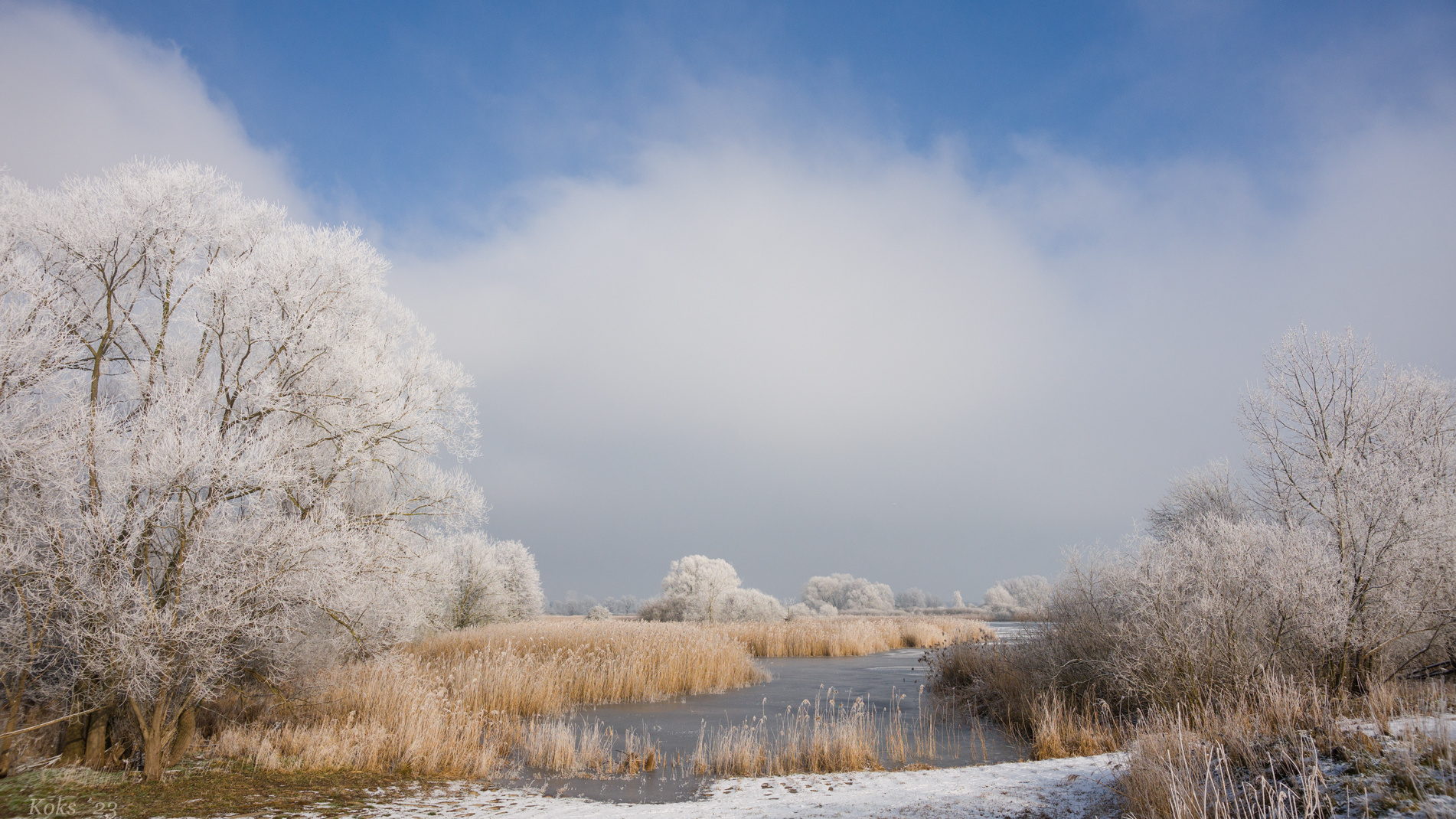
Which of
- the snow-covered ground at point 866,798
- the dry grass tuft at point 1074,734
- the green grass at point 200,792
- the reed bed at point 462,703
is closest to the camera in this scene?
the snow-covered ground at point 866,798

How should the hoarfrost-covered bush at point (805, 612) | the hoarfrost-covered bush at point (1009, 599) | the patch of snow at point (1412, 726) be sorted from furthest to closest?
the hoarfrost-covered bush at point (1009, 599) → the hoarfrost-covered bush at point (805, 612) → the patch of snow at point (1412, 726)

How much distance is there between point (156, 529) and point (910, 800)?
8.48 m

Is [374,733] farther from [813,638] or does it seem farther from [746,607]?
[746,607]

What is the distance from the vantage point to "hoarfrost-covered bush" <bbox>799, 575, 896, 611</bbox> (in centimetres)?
8975

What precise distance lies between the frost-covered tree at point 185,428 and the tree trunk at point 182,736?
19 cm

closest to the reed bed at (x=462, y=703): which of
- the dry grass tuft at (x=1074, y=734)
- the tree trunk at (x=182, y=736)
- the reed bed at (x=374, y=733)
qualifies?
the reed bed at (x=374, y=733)

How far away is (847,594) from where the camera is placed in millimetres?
94688

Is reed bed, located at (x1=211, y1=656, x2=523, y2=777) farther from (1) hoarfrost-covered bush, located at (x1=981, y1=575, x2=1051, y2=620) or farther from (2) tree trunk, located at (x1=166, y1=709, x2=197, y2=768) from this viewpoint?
(1) hoarfrost-covered bush, located at (x1=981, y1=575, x2=1051, y2=620)

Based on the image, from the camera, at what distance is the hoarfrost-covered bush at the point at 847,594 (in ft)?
294

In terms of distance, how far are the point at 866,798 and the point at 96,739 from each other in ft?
28.2

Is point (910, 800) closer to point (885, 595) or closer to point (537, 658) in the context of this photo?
point (537, 658)

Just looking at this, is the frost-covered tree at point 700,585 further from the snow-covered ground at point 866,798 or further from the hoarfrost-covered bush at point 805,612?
the snow-covered ground at point 866,798

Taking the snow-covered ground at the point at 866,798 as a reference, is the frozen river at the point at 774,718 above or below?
below

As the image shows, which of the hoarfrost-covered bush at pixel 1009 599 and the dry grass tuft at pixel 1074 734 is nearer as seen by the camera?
the dry grass tuft at pixel 1074 734
